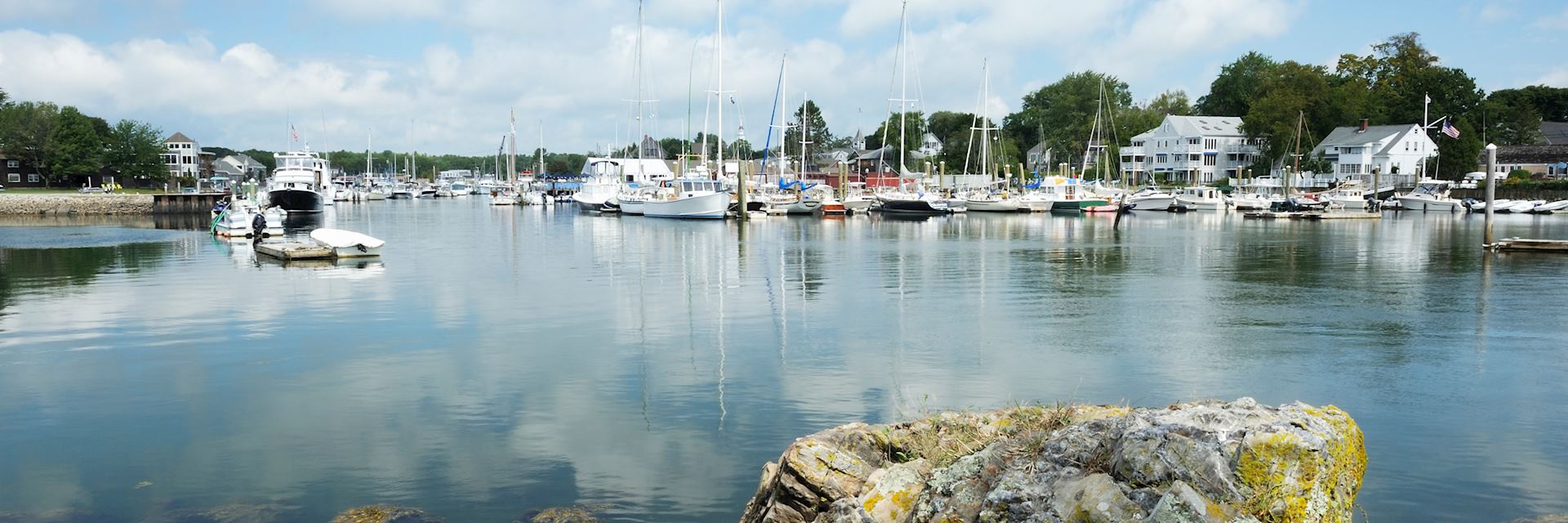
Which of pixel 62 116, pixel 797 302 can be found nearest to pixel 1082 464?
pixel 797 302

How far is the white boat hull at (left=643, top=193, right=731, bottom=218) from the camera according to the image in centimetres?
6994

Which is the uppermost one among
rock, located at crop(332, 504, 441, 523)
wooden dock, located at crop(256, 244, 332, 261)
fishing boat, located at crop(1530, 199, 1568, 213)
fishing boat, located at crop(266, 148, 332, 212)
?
fishing boat, located at crop(266, 148, 332, 212)

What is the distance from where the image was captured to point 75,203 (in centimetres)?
8831

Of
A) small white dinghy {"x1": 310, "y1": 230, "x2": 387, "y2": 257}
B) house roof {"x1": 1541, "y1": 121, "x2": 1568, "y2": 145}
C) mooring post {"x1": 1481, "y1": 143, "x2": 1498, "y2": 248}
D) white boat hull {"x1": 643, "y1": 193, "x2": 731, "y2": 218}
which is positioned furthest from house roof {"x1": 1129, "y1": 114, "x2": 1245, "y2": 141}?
small white dinghy {"x1": 310, "y1": 230, "x2": 387, "y2": 257}

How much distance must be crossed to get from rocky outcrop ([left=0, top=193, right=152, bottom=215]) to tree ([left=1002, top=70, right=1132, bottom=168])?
324 feet

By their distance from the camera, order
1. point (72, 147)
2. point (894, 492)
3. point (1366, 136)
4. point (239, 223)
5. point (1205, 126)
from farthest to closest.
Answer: point (1205, 126), point (1366, 136), point (72, 147), point (239, 223), point (894, 492)

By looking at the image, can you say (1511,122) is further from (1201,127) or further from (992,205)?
(992,205)

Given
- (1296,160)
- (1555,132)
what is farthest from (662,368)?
(1555,132)

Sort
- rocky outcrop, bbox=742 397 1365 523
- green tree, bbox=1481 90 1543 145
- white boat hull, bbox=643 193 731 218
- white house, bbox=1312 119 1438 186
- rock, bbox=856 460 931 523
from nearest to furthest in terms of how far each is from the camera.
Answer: rocky outcrop, bbox=742 397 1365 523 → rock, bbox=856 460 931 523 → white boat hull, bbox=643 193 731 218 → white house, bbox=1312 119 1438 186 → green tree, bbox=1481 90 1543 145

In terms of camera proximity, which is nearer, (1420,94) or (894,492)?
(894,492)

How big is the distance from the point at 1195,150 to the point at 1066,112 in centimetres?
2102

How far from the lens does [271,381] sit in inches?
594

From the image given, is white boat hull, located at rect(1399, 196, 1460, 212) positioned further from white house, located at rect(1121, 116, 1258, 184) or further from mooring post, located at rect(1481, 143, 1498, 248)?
mooring post, located at rect(1481, 143, 1498, 248)

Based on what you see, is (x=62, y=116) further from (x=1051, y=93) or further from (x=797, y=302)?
(x=1051, y=93)
